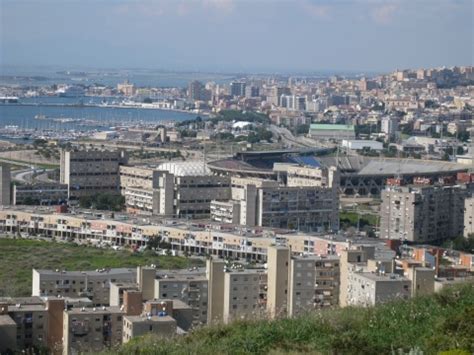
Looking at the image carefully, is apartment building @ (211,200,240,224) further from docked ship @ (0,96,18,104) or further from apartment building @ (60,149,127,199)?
docked ship @ (0,96,18,104)

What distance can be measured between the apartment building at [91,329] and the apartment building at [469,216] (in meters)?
6.13

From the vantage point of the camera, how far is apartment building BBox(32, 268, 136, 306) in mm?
6719

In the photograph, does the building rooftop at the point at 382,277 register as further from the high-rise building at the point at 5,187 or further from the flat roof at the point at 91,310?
the high-rise building at the point at 5,187

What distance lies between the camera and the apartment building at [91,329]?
17.9ft

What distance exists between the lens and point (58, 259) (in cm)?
919

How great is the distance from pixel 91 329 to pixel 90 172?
26.9 feet

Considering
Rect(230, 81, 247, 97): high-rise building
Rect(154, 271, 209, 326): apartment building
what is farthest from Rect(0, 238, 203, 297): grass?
Rect(230, 81, 247, 97): high-rise building

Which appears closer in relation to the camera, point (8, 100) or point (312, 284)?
point (312, 284)

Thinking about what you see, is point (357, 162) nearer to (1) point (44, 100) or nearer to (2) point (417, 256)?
(2) point (417, 256)

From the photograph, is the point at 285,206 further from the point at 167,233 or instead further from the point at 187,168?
the point at 187,168

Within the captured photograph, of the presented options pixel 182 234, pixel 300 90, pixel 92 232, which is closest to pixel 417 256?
pixel 182 234

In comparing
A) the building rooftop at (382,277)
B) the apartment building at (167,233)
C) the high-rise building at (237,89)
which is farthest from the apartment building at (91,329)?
the high-rise building at (237,89)

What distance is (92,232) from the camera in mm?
10633

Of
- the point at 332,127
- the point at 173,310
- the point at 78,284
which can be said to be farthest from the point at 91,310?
the point at 332,127
